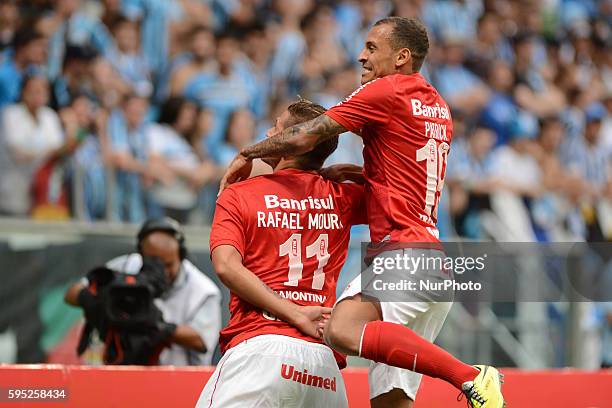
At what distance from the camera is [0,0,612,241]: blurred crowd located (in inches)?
330

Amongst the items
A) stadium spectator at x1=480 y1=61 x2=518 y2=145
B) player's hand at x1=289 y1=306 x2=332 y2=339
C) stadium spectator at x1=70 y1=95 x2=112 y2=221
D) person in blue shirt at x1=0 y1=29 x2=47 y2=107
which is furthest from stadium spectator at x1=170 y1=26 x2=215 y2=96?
player's hand at x1=289 y1=306 x2=332 y2=339

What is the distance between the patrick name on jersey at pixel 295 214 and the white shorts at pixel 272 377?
1.51 feet

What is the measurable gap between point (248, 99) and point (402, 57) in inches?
218

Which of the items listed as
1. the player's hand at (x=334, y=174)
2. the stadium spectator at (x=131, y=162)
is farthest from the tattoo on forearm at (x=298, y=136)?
the stadium spectator at (x=131, y=162)

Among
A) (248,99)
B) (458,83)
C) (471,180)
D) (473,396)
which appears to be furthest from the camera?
(458,83)

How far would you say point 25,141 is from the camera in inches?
326

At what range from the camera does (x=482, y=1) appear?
12828mm

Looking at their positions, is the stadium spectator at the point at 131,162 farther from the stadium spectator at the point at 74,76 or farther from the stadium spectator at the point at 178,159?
the stadium spectator at the point at 74,76

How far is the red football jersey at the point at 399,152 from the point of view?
4.32m

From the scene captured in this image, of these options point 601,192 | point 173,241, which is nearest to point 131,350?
point 173,241

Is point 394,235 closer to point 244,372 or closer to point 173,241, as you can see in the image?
point 244,372

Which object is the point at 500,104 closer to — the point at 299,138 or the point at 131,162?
the point at 131,162

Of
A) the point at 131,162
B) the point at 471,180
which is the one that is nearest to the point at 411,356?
the point at 131,162

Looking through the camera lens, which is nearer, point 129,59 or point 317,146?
point 317,146
